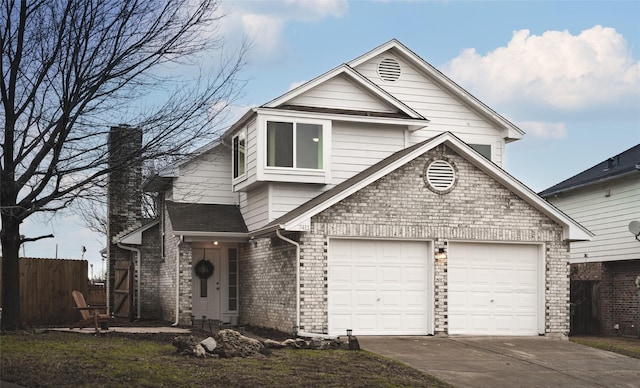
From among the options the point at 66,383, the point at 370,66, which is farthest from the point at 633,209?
the point at 66,383

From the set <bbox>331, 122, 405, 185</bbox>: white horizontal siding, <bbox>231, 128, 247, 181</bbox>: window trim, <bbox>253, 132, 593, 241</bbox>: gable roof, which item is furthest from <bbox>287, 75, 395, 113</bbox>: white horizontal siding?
<bbox>253, 132, 593, 241</bbox>: gable roof

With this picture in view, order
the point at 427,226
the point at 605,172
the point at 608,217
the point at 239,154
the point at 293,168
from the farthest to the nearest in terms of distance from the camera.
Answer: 1. the point at 605,172
2. the point at 608,217
3. the point at 239,154
4. the point at 293,168
5. the point at 427,226

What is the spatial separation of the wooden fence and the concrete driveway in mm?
9813

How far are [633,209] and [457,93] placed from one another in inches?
259

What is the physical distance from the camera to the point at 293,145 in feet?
70.2

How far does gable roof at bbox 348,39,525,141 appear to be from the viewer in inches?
958

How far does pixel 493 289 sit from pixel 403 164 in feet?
12.6

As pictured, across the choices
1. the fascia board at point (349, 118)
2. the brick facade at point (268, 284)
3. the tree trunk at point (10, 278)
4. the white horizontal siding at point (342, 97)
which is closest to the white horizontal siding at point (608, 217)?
the fascia board at point (349, 118)

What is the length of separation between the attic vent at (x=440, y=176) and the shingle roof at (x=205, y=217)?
5.83 metres

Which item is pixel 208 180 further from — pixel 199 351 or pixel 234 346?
pixel 199 351

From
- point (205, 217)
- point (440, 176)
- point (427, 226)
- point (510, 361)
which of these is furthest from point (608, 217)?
point (205, 217)

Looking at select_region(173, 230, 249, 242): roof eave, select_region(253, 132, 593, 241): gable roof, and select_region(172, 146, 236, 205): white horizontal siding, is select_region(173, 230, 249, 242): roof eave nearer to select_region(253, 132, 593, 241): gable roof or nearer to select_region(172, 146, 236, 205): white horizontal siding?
select_region(172, 146, 236, 205): white horizontal siding

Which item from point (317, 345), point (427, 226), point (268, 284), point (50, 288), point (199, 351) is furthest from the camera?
point (50, 288)

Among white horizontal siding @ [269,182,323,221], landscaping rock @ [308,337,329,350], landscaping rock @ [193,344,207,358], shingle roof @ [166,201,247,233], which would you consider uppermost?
white horizontal siding @ [269,182,323,221]
